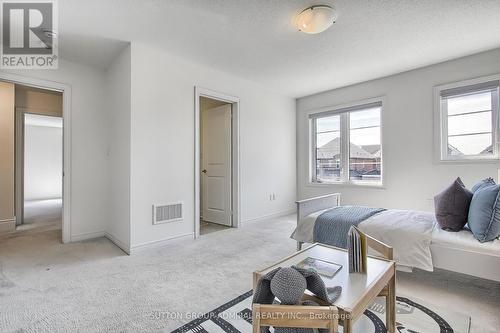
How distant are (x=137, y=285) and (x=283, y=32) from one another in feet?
9.71

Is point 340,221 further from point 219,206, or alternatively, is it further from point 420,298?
point 219,206

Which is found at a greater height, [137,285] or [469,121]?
[469,121]

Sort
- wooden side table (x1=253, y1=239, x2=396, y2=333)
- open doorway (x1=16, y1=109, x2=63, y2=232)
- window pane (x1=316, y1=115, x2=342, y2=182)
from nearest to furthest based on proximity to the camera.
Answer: wooden side table (x1=253, y1=239, x2=396, y2=333), window pane (x1=316, y1=115, x2=342, y2=182), open doorway (x1=16, y1=109, x2=63, y2=232)

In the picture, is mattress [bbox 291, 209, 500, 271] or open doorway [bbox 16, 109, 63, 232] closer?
mattress [bbox 291, 209, 500, 271]

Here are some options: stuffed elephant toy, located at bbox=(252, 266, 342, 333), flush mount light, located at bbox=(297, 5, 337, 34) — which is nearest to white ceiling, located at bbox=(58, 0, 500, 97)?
flush mount light, located at bbox=(297, 5, 337, 34)

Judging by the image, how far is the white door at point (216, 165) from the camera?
14.5 feet

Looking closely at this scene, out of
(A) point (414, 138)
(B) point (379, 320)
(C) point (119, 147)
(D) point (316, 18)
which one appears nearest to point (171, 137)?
(C) point (119, 147)

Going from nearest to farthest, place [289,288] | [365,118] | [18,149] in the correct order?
[289,288]
[18,149]
[365,118]

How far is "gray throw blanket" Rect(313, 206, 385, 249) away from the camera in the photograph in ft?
7.95

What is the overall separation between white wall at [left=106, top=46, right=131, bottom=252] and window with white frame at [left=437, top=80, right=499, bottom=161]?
441 cm

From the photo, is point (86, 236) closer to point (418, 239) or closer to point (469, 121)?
point (418, 239)

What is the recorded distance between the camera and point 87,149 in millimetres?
3668

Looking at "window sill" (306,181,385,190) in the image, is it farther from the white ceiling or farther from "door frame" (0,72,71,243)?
"door frame" (0,72,71,243)

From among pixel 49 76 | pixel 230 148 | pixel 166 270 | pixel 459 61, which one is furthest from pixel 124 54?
pixel 459 61
